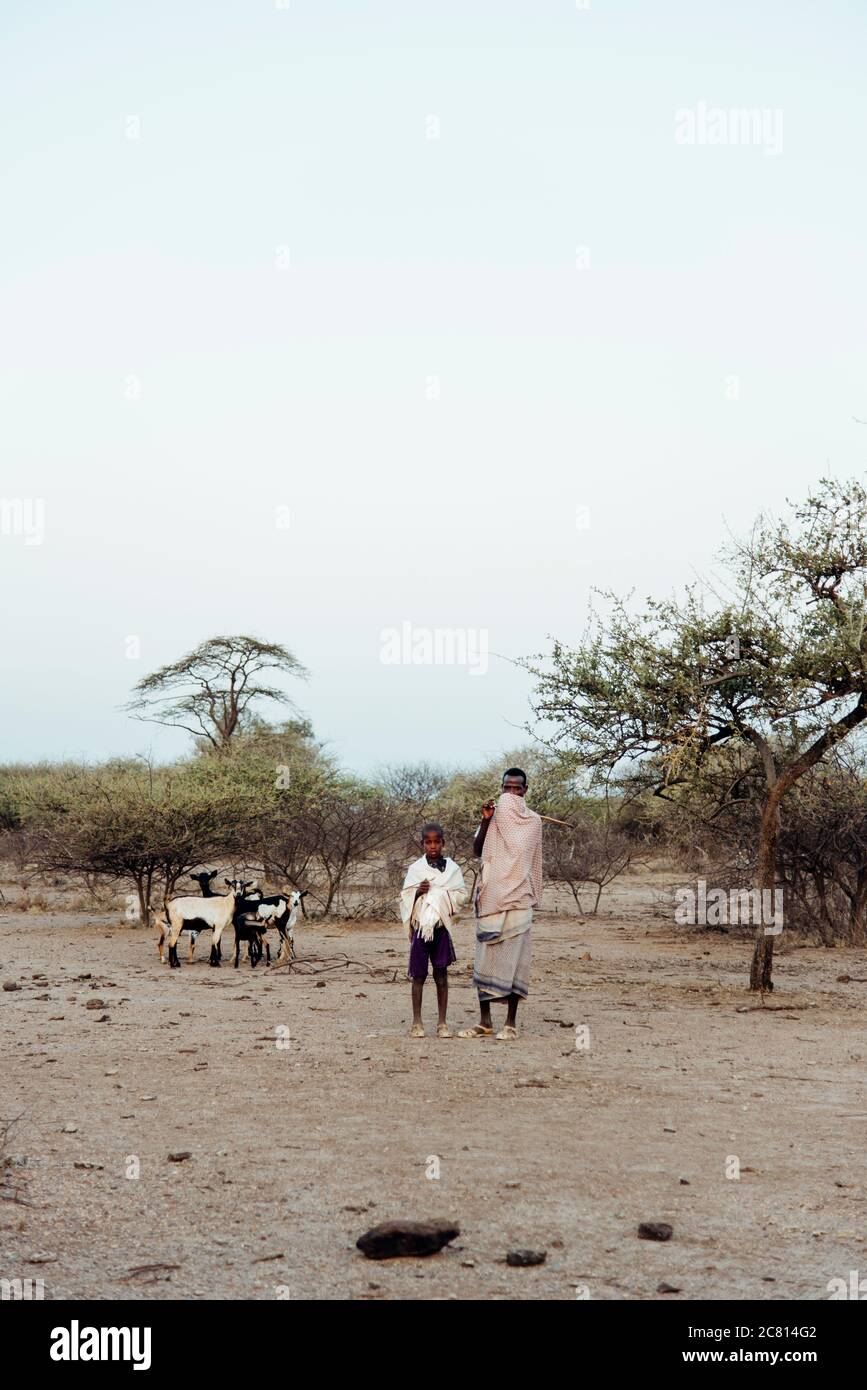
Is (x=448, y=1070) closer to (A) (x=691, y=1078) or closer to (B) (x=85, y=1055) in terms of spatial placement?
(A) (x=691, y=1078)

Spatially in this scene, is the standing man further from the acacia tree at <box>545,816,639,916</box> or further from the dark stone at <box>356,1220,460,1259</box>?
the acacia tree at <box>545,816,639,916</box>

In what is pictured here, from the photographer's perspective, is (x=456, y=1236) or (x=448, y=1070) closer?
(x=456, y=1236)

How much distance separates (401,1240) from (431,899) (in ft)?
17.7

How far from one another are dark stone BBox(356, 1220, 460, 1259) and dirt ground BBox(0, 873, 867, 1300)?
6 centimetres

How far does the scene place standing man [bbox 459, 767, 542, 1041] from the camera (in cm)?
1056

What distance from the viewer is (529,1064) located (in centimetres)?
934

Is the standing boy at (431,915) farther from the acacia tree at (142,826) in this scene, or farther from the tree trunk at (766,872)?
the acacia tree at (142,826)

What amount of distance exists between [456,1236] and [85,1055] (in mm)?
5077

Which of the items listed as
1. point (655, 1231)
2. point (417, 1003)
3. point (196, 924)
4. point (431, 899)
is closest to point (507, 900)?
point (431, 899)

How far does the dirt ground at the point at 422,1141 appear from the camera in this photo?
506 cm

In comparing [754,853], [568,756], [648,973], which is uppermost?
[568,756]

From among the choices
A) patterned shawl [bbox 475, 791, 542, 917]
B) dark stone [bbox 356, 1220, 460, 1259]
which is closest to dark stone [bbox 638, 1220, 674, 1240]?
dark stone [bbox 356, 1220, 460, 1259]

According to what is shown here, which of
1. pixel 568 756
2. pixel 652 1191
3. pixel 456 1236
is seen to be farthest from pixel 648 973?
pixel 456 1236
